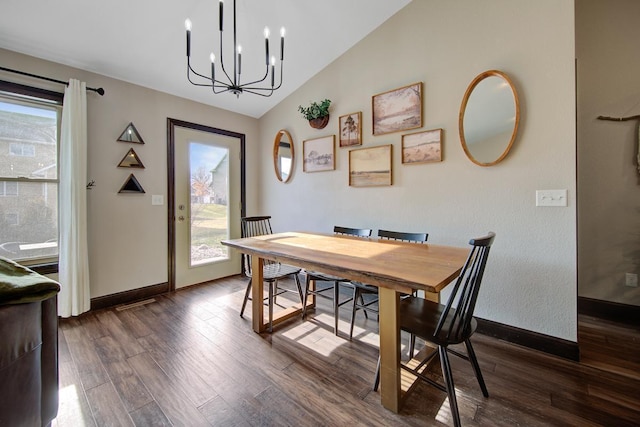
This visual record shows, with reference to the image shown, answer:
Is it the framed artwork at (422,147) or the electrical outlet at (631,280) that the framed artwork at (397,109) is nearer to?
the framed artwork at (422,147)

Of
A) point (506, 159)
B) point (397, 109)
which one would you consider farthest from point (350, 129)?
point (506, 159)

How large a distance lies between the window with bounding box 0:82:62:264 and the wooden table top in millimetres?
1877

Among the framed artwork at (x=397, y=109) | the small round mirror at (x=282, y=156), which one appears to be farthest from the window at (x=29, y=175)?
the framed artwork at (x=397, y=109)

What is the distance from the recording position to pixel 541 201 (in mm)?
1974

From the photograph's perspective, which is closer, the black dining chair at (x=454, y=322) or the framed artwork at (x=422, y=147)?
the black dining chair at (x=454, y=322)

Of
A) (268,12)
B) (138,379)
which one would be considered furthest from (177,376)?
(268,12)

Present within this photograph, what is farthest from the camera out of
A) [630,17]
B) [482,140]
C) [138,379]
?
[630,17]

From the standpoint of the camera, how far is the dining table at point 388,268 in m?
1.28

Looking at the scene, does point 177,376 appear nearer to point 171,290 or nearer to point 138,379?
point 138,379

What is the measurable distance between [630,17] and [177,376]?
4629mm

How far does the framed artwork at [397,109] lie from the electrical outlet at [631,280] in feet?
7.52

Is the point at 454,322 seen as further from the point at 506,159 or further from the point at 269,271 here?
the point at 269,271

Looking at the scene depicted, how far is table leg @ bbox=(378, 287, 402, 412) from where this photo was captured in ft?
4.61

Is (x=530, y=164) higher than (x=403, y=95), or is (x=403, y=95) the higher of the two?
(x=403, y=95)
